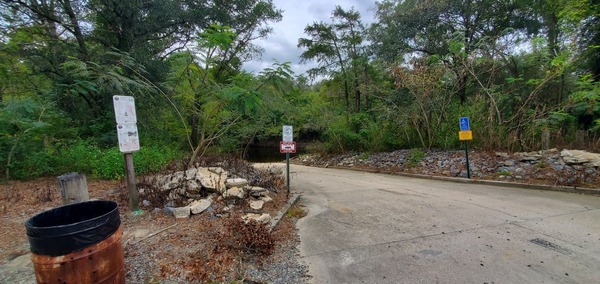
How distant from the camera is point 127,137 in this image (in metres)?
4.12

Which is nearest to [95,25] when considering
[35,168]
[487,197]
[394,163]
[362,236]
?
[35,168]

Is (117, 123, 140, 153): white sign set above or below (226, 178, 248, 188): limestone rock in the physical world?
above

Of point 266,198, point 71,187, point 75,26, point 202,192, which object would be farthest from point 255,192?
point 75,26

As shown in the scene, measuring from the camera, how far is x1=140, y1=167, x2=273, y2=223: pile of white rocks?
443 centimetres

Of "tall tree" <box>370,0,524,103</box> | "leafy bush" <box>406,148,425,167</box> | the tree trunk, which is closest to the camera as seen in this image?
the tree trunk

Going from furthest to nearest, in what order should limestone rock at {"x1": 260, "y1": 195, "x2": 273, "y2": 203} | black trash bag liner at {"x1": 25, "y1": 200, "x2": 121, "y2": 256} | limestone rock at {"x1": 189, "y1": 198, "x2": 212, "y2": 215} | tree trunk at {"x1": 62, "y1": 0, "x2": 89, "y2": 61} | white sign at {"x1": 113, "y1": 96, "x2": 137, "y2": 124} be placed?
1. tree trunk at {"x1": 62, "y1": 0, "x2": 89, "y2": 61}
2. limestone rock at {"x1": 260, "y1": 195, "x2": 273, "y2": 203}
3. limestone rock at {"x1": 189, "y1": 198, "x2": 212, "y2": 215}
4. white sign at {"x1": 113, "y1": 96, "x2": 137, "y2": 124}
5. black trash bag liner at {"x1": 25, "y1": 200, "x2": 121, "y2": 256}

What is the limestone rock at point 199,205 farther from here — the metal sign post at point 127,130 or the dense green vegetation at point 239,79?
the dense green vegetation at point 239,79

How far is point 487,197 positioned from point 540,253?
9.38 feet

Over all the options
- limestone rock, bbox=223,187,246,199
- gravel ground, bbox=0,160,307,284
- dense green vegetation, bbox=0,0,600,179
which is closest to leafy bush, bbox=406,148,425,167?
dense green vegetation, bbox=0,0,600,179

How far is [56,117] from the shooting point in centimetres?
794

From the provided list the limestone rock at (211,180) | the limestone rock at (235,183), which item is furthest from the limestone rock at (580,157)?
the limestone rock at (211,180)

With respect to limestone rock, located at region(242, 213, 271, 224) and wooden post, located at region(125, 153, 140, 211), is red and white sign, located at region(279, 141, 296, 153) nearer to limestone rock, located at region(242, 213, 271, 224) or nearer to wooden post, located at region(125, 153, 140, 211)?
limestone rock, located at region(242, 213, 271, 224)

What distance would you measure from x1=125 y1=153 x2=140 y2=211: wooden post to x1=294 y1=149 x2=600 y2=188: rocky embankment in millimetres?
8435

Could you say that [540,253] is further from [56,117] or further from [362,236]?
[56,117]
